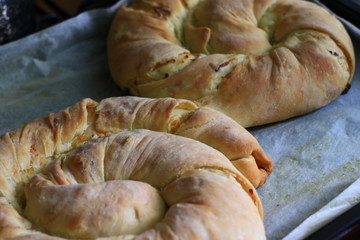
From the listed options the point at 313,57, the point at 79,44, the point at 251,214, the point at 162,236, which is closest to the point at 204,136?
the point at 251,214

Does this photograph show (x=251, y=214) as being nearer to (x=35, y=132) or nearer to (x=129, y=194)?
(x=129, y=194)

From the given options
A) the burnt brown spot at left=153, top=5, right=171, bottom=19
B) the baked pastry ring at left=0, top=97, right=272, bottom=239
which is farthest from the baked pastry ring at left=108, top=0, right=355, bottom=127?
the baked pastry ring at left=0, top=97, right=272, bottom=239

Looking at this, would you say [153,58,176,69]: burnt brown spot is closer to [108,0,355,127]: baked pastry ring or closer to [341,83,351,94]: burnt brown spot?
[108,0,355,127]: baked pastry ring

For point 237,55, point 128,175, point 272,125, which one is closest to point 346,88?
point 272,125

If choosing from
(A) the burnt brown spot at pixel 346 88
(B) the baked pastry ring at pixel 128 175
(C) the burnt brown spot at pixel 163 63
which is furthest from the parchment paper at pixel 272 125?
(C) the burnt brown spot at pixel 163 63

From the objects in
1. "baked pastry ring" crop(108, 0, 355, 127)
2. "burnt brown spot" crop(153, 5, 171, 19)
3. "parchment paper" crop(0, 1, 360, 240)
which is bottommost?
"parchment paper" crop(0, 1, 360, 240)

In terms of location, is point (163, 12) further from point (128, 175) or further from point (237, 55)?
point (128, 175)

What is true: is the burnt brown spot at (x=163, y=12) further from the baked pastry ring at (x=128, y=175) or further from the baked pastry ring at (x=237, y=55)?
the baked pastry ring at (x=128, y=175)
